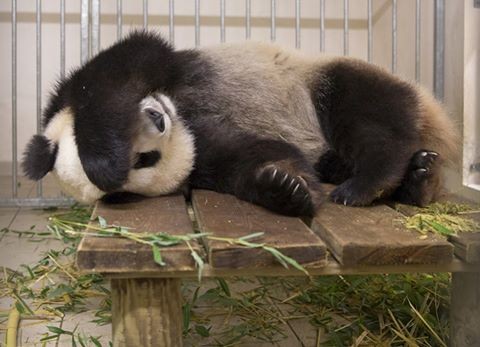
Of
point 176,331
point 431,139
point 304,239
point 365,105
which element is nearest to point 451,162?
point 431,139

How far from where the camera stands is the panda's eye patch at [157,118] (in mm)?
2229

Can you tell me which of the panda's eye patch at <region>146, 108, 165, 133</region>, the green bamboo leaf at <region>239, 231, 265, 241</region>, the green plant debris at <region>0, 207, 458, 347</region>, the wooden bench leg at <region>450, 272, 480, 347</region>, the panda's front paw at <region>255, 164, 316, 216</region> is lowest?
the green plant debris at <region>0, 207, 458, 347</region>

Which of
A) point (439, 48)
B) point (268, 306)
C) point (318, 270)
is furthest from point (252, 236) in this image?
point (439, 48)

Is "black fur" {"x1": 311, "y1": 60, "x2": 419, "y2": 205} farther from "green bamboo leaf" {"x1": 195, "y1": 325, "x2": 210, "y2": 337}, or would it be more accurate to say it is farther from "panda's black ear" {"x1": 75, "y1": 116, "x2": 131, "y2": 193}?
"panda's black ear" {"x1": 75, "y1": 116, "x2": 131, "y2": 193}

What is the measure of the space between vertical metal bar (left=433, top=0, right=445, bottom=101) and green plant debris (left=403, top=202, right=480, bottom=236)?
1.87 meters

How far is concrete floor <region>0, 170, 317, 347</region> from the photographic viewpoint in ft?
7.33

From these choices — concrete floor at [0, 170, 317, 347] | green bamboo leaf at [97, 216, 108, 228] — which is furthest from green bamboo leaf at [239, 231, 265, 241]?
concrete floor at [0, 170, 317, 347]

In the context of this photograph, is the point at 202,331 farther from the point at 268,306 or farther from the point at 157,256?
the point at 157,256

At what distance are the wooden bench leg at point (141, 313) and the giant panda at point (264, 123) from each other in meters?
0.46

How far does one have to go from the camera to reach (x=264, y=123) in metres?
2.64

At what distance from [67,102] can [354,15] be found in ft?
10.8

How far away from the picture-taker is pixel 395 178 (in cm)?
223

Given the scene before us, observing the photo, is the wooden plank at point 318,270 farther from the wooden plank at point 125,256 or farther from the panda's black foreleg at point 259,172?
the panda's black foreleg at point 259,172

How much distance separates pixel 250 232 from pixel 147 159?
0.66m
